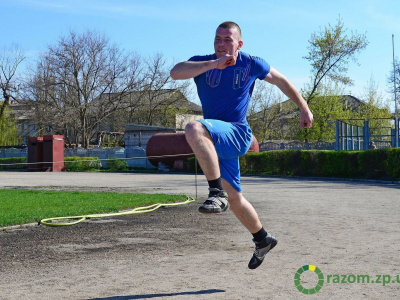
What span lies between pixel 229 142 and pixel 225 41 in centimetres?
83

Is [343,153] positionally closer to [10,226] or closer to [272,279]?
[10,226]

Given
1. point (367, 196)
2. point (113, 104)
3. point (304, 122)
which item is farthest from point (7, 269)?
point (113, 104)

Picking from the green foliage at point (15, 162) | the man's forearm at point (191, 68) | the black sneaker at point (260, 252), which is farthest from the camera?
the green foliage at point (15, 162)

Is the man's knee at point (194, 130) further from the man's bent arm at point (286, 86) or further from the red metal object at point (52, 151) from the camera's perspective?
the red metal object at point (52, 151)

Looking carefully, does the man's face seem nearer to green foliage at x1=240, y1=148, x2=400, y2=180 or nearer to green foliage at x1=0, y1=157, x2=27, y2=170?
green foliage at x1=240, y1=148, x2=400, y2=180

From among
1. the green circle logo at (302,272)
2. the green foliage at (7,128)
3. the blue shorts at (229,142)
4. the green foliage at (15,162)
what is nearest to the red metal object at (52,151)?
the green foliage at (15,162)

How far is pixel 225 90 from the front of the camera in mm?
4746

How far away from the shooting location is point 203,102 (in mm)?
4836

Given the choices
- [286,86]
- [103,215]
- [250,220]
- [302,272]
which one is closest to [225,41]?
[286,86]

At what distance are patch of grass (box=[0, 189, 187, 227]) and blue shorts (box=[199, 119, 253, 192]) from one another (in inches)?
213

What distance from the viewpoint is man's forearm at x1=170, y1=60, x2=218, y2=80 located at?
4.19m

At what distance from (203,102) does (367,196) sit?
1173 cm

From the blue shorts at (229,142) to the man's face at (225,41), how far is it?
594mm

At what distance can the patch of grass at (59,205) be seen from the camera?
32.9ft
